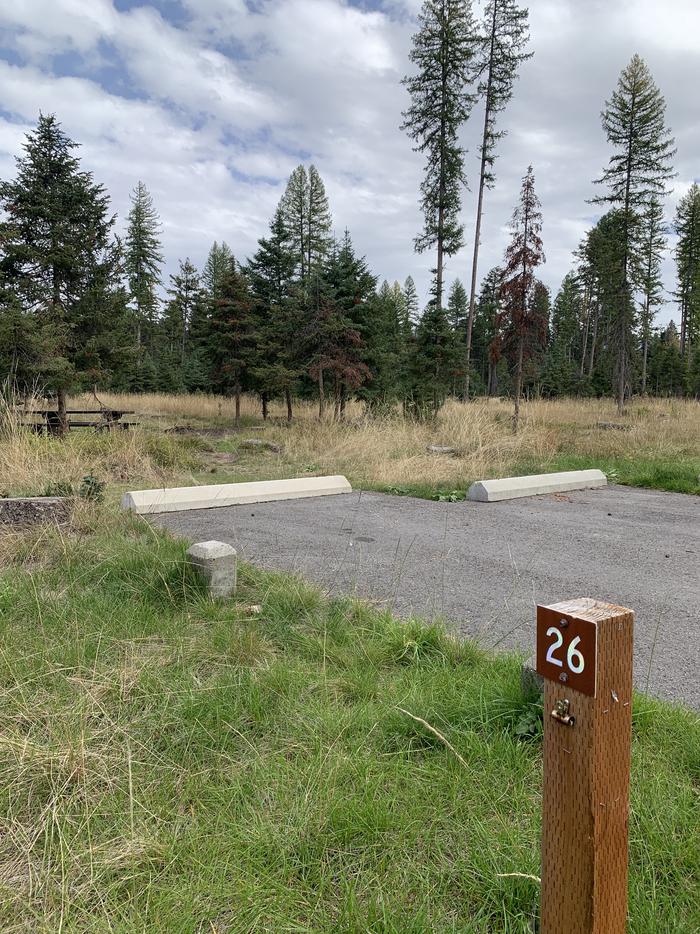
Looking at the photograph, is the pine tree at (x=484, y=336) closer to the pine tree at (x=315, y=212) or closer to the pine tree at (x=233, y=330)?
the pine tree at (x=315, y=212)

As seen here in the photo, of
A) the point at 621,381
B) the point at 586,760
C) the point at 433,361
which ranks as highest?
the point at 433,361

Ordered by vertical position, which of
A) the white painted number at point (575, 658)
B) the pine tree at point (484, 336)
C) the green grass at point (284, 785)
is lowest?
the green grass at point (284, 785)

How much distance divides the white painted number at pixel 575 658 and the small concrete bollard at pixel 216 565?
2485mm

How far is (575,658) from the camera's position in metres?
0.93

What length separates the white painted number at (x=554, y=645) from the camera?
96 cm

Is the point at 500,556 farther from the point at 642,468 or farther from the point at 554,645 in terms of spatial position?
the point at 642,468

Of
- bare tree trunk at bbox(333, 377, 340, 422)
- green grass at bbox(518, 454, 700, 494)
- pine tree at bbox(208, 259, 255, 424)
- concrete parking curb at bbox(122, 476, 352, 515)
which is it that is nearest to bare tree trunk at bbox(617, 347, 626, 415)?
bare tree trunk at bbox(333, 377, 340, 422)

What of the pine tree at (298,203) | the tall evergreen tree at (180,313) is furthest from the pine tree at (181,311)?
the pine tree at (298,203)

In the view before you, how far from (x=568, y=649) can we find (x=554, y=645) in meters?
0.03

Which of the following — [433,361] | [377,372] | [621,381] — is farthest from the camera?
[621,381]

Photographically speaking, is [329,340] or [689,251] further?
[689,251]

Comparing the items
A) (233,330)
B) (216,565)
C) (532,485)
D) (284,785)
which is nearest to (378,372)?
(233,330)

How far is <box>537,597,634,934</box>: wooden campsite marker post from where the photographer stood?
0.93 meters

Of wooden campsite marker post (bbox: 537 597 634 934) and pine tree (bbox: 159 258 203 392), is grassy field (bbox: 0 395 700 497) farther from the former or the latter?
pine tree (bbox: 159 258 203 392)
